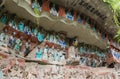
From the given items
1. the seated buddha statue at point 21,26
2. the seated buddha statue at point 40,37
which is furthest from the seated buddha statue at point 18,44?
the seated buddha statue at point 40,37

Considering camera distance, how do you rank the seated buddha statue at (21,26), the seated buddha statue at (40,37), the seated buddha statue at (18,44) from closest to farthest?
the seated buddha statue at (18,44)
the seated buddha statue at (21,26)
the seated buddha statue at (40,37)

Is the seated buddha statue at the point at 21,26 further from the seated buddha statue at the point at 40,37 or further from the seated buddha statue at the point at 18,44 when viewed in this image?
the seated buddha statue at the point at 40,37

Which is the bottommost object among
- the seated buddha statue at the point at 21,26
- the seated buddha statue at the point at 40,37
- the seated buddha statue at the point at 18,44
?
the seated buddha statue at the point at 18,44

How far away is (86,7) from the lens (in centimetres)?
646

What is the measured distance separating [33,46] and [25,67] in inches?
37.7

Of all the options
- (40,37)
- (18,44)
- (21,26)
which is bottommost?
(18,44)

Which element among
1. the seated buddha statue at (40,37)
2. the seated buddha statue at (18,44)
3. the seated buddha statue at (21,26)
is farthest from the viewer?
the seated buddha statue at (40,37)

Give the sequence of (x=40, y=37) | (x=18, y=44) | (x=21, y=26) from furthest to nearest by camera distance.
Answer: (x=40, y=37), (x=21, y=26), (x=18, y=44)

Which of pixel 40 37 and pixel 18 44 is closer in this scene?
pixel 18 44

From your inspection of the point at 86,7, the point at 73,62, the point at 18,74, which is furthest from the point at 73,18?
the point at 18,74

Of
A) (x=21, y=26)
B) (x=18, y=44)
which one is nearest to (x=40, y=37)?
(x=21, y=26)

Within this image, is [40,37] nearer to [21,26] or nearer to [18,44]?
[21,26]

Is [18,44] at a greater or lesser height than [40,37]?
lesser

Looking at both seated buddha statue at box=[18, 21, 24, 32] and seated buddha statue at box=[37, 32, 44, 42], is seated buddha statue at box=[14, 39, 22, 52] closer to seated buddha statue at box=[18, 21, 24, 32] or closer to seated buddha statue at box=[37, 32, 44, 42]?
seated buddha statue at box=[18, 21, 24, 32]
